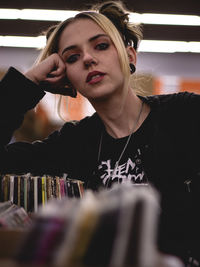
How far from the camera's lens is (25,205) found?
1.07 m

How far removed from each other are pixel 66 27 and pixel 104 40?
0.75 feet

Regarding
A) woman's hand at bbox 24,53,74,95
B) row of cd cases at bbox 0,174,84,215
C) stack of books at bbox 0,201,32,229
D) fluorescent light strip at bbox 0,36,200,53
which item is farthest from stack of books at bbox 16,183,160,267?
fluorescent light strip at bbox 0,36,200,53

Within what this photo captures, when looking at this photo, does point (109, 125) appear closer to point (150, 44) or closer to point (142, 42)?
point (142, 42)

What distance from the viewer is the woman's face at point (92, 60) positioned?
1210mm

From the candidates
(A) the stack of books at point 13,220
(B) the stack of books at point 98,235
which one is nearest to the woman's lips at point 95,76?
(A) the stack of books at point 13,220

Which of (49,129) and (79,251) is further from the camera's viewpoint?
(49,129)

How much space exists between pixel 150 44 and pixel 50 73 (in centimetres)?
357

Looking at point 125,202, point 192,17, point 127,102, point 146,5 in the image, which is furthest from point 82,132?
point 192,17

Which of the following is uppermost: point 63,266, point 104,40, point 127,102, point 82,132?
point 104,40

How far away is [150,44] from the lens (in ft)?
15.3

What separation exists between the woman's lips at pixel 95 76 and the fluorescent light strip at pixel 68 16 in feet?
8.64

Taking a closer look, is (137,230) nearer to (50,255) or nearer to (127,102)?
(50,255)

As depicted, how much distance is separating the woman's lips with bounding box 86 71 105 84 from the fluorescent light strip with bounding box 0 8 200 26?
2635 millimetres

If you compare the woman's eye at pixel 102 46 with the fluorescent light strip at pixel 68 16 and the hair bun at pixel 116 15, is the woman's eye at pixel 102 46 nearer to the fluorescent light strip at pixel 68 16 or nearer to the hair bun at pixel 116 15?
the hair bun at pixel 116 15
